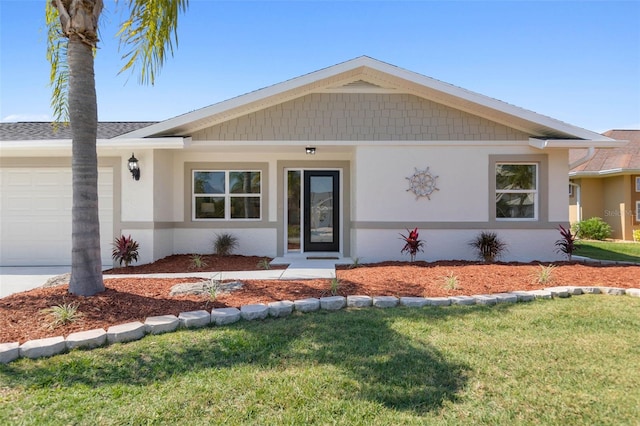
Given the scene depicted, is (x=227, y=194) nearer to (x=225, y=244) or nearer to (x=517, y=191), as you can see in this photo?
(x=225, y=244)

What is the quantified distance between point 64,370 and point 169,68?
5.14 meters

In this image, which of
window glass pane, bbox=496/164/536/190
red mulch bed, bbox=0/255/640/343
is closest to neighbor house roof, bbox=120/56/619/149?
window glass pane, bbox=496/164/536/190

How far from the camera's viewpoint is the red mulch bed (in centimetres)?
437

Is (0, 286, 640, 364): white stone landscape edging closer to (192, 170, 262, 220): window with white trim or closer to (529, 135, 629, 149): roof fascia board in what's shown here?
(529, 135, 629, 149): roof fascia board

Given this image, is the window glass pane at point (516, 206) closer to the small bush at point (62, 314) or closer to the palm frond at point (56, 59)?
the small bush at point (62, 314)

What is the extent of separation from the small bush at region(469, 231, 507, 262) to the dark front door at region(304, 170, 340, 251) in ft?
12.1

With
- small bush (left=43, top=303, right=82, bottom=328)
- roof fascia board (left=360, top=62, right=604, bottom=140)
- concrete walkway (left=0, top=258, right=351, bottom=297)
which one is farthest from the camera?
roof fascia board (left=360, top=62, right=604, bottom=140)

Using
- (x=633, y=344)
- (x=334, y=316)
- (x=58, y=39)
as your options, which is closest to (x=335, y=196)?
(x=334, y=316)

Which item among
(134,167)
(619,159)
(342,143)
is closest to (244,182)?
(134,167)

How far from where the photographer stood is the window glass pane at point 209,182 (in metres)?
10.5

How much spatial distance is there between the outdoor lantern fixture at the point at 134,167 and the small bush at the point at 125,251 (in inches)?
58.0

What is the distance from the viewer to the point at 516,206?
9656mm

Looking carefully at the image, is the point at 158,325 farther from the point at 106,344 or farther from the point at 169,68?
the point at 169,68

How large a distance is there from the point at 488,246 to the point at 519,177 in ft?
6.87
